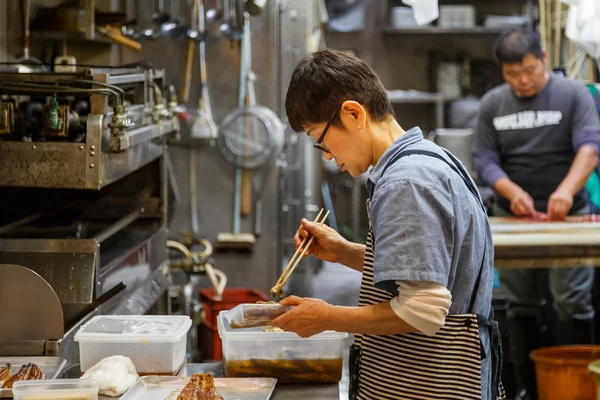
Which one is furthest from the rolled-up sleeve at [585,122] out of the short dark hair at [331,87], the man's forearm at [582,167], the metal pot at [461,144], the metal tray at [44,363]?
the metal tray at [44,363]

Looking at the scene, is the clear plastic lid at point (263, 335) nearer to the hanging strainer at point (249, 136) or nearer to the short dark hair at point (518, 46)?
the short dark hair at point (518, 46)

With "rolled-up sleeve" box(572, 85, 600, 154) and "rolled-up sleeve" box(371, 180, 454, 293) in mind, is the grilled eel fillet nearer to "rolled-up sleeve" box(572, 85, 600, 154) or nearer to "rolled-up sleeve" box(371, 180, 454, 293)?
"rolled-up sleeve" box(371, 180, 454, 293)

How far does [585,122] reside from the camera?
16.0 feet

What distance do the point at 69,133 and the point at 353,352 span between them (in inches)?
55.0

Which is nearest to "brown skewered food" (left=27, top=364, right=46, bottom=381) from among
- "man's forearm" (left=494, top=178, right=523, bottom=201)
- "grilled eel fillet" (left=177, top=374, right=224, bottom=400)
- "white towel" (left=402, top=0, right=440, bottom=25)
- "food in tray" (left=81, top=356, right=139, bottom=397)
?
"food in tray" (left=81, top=356, right=139, bottom=397)

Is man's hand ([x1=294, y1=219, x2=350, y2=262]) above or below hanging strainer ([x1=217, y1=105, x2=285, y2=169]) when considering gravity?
below

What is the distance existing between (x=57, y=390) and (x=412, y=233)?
96 centimetres

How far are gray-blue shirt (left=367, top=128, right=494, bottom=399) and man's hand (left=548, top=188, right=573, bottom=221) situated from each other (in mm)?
2617

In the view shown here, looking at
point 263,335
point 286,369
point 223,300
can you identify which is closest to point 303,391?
point 286,369

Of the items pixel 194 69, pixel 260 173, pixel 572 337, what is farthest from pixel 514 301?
pixel 194 69

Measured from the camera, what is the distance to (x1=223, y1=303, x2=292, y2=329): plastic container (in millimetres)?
2156

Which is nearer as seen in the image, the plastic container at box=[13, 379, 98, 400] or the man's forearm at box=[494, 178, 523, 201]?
the plastic container at box=[13, 379, 98, 400]

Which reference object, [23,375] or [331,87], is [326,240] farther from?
[23,375]

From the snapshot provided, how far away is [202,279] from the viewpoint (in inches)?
235
